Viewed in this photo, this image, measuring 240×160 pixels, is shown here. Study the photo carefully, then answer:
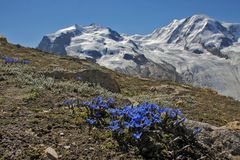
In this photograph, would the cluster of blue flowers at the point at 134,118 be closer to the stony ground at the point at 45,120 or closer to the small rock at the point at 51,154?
the stony ground at the point at 45,120

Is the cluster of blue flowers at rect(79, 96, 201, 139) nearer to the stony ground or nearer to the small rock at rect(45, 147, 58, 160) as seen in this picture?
the stony ground

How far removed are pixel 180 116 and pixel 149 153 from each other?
3369 millimetres

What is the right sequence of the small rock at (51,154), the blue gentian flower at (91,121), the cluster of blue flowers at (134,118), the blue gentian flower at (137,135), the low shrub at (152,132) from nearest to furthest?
the small rock at (51,154) → the blue gentian flower at (137,135) → the low shrub at (152,132) → the cluster of blue flowers at (134,118) → the blue gentian flower at (91,121)

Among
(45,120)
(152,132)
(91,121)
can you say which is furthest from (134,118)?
(45,120)

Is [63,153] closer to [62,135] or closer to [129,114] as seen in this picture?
[62,135]

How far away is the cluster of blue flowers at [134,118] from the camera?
1112 cm

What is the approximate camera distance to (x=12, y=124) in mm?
11945

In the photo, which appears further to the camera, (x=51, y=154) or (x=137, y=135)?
(x=137, y=135)

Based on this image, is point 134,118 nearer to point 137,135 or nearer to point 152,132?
point 152,132

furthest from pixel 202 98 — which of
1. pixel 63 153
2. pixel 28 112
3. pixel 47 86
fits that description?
pixel 63 153

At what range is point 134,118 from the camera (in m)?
11.3

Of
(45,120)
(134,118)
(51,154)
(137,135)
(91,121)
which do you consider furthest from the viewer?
(45,120)

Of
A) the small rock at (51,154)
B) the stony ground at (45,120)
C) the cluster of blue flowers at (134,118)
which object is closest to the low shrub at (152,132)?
the cluster of blue flowers at (134,118)

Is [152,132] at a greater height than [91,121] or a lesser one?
lesser
